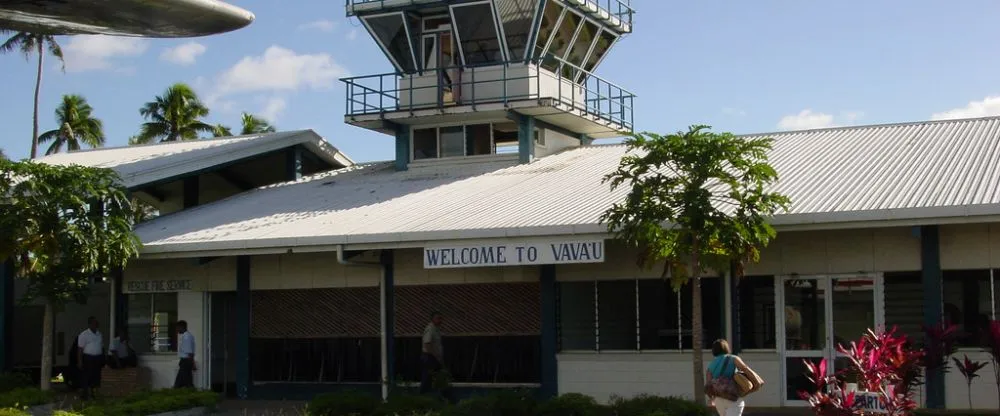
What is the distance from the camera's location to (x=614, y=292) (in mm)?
21188

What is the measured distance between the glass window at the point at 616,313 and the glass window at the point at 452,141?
25.9ft

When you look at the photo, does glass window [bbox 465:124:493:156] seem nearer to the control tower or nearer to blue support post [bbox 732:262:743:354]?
the control tower

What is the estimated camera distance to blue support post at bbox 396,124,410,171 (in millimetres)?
28656

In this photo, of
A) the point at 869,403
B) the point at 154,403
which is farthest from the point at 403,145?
the point at 869,403

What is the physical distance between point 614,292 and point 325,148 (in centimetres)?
1155

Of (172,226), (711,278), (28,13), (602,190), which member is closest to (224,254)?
(172,226)

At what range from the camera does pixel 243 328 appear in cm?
2409

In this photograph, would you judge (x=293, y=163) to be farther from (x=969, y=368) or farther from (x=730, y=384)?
(x=730, y=384)

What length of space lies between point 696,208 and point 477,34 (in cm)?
1218

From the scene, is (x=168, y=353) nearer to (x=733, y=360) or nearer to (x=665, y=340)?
(x=665, y=340)

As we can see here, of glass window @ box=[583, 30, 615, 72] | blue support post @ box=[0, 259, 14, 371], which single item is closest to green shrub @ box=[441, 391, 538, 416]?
blue support post @ box=[0, 259, 14, 371]

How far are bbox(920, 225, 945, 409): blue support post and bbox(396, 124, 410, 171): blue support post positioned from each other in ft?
43.7

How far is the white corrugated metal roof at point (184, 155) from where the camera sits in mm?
26047

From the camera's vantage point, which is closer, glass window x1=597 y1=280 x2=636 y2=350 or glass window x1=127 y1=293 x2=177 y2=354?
glass window x1=597 y1=280 x2=636 y2=350
